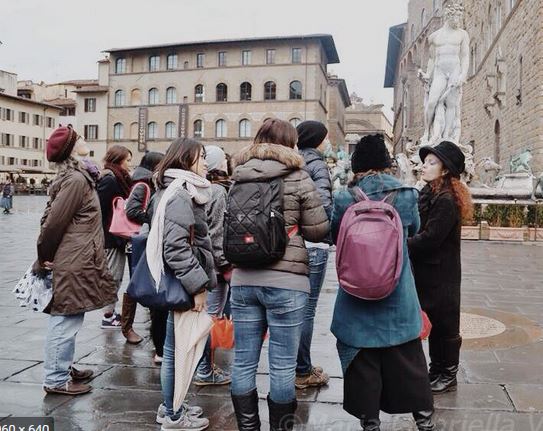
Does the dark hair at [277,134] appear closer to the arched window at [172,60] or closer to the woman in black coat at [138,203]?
the woman in black coat at [138,203]

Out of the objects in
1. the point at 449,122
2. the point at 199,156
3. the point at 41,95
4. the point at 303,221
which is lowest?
the point at 303,221

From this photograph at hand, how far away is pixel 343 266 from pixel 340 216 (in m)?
0.39

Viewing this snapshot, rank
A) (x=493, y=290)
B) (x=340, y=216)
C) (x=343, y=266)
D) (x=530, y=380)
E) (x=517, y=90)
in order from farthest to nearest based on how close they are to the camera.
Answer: (x=517, y=90), (x=493, y=290), (x=530, y=380), (x=340, y=216), (x=343, y=266)

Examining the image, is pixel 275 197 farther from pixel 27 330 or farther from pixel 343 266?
pixel 27 330

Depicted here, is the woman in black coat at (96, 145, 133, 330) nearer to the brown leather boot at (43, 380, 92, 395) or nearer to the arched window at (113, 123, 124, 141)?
the brown leather boot at (43, 380, 92, 395)

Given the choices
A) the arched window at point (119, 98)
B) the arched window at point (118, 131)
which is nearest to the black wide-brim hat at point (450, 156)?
the arched window at point (118, 131)

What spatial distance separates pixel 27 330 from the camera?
641cm

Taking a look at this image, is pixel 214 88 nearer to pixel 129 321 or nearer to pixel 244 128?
pixel 244 128

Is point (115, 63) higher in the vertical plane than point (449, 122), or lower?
higher

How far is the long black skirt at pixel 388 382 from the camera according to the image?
349 cm

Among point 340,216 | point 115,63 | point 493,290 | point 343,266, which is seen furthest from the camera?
point 115,63

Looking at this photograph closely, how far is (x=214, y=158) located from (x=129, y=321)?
1.96 metres

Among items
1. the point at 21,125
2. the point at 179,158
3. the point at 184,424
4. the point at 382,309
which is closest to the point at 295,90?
the point at 21,125

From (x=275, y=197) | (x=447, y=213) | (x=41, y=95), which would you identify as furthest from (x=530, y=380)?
(x=41, y=95)
